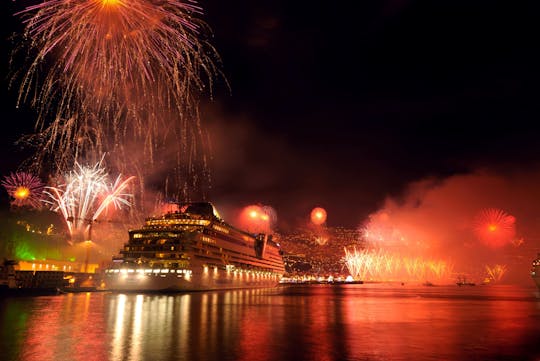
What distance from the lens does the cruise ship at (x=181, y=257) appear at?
6775 centimetres

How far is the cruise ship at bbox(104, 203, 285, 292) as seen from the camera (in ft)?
222

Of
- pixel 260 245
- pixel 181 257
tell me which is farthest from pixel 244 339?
pixel 260 245

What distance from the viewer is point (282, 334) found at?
22.3m

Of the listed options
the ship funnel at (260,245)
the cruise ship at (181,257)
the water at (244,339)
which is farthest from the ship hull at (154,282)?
the ship funnel at (260,245)

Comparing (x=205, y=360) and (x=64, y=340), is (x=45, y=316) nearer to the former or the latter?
(x=64, y=340)

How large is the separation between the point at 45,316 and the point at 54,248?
82709 millimetres

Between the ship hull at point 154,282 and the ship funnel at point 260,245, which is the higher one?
the ship funnel at point 260,245

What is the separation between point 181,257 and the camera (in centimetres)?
7069

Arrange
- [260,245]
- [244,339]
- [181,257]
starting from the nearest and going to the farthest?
1. [244,339]
2. [181,257]
3. [260,245]

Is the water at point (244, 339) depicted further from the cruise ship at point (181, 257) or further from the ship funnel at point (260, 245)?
the ship funnel at point (260, 245)

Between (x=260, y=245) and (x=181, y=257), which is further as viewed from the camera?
(x=260, y=245)

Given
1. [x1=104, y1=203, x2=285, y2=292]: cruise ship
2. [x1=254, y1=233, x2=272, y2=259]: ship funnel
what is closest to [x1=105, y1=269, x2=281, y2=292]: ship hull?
[x1=104, y1=203, x2=285, y2=292]: cruise ship

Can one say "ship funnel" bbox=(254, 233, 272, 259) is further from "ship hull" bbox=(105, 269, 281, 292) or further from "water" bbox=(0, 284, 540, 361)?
"water" bbox=(0, 284, 540, 361)

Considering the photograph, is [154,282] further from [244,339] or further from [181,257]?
[244,339]
